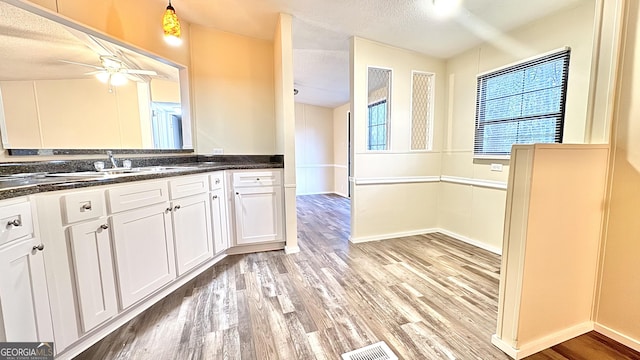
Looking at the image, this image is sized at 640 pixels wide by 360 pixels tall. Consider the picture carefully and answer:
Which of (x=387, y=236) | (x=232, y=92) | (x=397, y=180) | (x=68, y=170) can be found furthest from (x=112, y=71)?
(x=387, y=236)

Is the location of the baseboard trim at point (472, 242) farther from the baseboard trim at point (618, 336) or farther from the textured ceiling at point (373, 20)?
the textured ceiling at point (373, 20)

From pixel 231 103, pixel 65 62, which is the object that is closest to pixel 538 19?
pixel 231 103

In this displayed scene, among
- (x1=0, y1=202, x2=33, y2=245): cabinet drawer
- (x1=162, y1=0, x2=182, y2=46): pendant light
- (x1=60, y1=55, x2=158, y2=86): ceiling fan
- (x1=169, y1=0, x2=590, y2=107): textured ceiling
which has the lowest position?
(x1=0, y1=202, x2=33, y2=245): cabinet drawer

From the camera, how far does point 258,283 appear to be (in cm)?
223

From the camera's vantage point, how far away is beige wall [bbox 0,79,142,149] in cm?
169

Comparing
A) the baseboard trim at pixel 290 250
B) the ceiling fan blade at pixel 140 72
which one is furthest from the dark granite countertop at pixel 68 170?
the baseboard trim at pixel 290 250

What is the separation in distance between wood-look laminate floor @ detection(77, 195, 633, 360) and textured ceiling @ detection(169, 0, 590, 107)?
243 centimetres

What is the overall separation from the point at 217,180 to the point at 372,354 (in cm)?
Result: 205

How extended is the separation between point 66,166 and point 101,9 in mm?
1315

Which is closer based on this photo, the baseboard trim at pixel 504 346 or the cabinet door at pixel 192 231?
the baseboard trim at pixel 504 346

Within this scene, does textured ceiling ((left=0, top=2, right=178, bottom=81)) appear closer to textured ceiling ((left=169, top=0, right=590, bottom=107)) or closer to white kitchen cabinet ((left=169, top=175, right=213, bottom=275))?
textured ceiling ((left=169, top=0, right=590, bottom=107))

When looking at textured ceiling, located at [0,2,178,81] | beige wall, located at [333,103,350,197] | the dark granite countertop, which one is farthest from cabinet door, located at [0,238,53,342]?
beige wall, located at [333,103,350,197]

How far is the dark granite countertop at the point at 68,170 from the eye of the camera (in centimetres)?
121

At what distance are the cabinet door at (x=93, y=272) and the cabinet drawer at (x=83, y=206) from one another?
0.05 m
